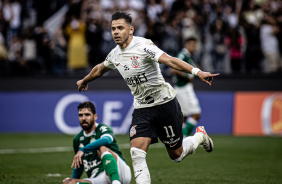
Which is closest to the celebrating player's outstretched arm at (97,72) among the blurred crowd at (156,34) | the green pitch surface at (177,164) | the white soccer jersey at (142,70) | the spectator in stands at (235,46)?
the white soccer jersey at (142,70)

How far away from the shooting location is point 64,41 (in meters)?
19.0

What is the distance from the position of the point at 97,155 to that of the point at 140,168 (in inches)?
43.6

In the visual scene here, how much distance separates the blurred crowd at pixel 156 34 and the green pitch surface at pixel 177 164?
325 cm

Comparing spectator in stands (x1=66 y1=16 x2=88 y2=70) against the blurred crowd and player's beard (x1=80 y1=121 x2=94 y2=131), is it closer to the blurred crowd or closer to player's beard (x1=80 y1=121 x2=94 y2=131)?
the blurred crowd

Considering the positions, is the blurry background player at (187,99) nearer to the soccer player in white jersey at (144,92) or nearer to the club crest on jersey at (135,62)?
the soccer player in white jersey at (144,92)

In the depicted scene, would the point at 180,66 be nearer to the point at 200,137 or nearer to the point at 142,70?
the point at 142,70

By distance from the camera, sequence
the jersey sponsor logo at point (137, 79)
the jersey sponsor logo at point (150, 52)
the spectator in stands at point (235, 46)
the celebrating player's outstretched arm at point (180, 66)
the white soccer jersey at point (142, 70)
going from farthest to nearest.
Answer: the spectator in stands at point (235, 46)
the jersey sponsor logo at point (137, 79)
the white soccer jersey at point (142, 70)
the jersey sponsor logo at point (150, 52)
the celebrating player's outstretched arm at point (180, 66)

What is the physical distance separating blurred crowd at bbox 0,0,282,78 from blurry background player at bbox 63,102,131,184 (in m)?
10.3

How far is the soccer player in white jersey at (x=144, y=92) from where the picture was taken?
7.00m

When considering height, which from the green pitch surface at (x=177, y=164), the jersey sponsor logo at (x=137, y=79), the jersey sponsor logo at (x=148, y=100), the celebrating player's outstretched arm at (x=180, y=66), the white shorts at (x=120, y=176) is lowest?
the green pitch surface at (x=177, y=164)

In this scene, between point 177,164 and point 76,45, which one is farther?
point 76,45

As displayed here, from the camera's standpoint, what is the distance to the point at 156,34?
18125 mm

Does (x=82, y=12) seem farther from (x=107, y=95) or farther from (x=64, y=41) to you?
(x=107, y=95)

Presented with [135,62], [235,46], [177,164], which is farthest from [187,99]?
[135,62]
